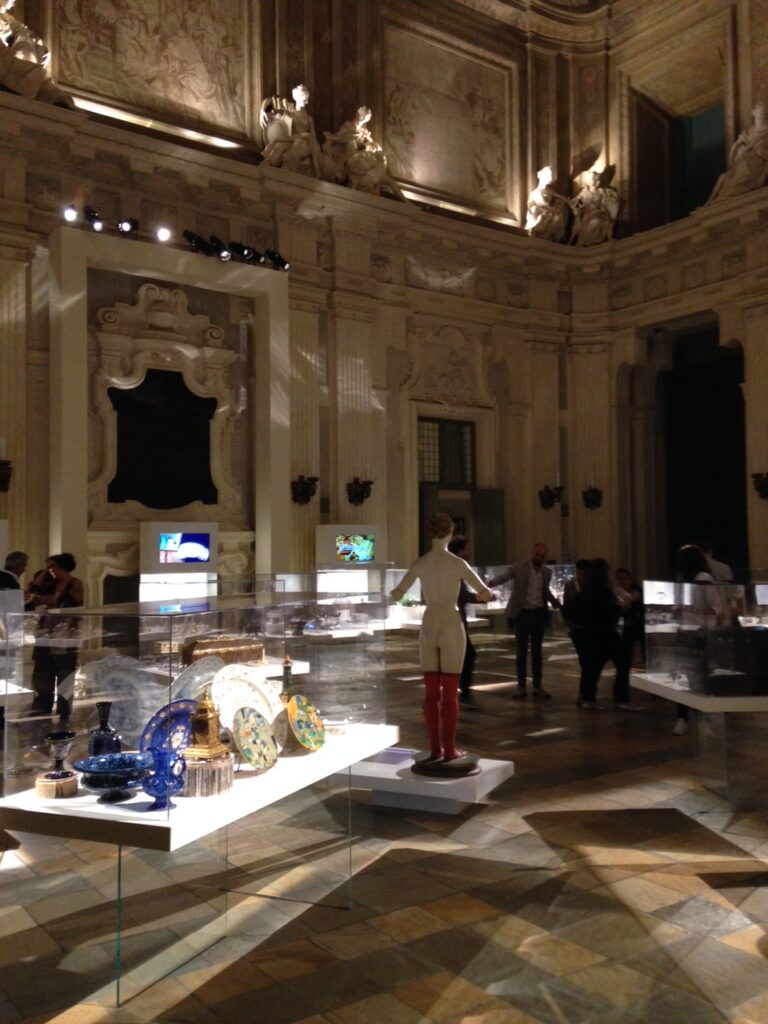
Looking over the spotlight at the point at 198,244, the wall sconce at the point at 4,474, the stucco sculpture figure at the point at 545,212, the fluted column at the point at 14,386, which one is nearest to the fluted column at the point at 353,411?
the spotlight at the point at 198,244

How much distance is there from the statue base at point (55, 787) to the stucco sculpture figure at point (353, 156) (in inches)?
581

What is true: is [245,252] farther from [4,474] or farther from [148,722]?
[148,722]

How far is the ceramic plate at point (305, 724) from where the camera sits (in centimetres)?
448

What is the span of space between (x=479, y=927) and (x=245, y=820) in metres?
1.44

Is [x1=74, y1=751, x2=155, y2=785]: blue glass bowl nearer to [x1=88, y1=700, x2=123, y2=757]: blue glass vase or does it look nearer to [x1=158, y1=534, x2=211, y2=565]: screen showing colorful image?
[x1=88, y1=700, x2=123, y2=757]: blue glass vase

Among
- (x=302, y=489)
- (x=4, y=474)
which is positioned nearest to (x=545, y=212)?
(x=302, y=489)

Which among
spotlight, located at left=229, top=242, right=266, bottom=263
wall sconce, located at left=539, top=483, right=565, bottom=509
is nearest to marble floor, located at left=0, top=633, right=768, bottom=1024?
spotlight, located at left=229, top=242, right=266, bottom=263

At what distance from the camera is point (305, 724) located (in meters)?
4.56

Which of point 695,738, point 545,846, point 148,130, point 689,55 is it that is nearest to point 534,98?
point 689,55

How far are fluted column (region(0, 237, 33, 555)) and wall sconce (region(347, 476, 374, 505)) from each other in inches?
222

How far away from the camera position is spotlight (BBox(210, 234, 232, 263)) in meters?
14.8

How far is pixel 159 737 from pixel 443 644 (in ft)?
8.28

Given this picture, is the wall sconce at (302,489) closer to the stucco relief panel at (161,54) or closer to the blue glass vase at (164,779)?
the stucco relief panel at (161,54)

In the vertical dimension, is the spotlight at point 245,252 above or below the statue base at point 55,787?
above
